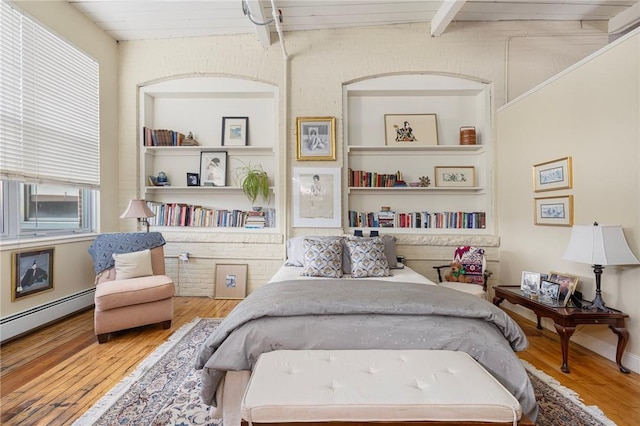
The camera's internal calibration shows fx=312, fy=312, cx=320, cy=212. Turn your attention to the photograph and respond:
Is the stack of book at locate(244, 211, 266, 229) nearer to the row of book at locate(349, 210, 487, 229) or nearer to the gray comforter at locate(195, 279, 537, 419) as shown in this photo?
the row of book at locate(349, 210, 487, 229)

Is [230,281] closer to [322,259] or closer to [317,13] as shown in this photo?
[322,259]

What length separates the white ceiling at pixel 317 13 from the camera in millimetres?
3426

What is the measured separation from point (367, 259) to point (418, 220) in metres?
1.29

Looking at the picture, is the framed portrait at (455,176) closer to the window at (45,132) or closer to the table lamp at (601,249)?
the table lamp at (601,249)

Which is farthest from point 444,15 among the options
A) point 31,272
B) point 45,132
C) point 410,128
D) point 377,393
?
point 31,272

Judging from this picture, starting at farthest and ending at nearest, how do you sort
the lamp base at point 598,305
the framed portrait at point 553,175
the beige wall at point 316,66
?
1. the beige wall at point 316,66
2. the framed portrait at point 553,175
3. the lamp base at point 598,305

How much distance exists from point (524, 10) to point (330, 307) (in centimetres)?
416

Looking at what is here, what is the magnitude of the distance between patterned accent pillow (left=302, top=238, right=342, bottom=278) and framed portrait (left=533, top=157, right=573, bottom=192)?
2.07 metres

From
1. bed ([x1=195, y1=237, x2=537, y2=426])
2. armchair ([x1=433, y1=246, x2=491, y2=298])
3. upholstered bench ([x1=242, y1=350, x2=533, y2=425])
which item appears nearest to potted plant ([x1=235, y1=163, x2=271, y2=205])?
bed ([x1=195, y1=237, x2=537, y2=426])

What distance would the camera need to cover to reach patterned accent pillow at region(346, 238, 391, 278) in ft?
9.68

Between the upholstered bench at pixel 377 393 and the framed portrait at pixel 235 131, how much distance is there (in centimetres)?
326

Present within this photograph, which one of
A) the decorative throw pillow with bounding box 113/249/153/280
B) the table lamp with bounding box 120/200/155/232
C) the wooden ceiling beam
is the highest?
the wooden ceiling beam

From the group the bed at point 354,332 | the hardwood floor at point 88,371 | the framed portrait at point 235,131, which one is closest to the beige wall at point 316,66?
the framed portrait at point 235,131

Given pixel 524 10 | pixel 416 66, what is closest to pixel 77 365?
pixel 416 66
